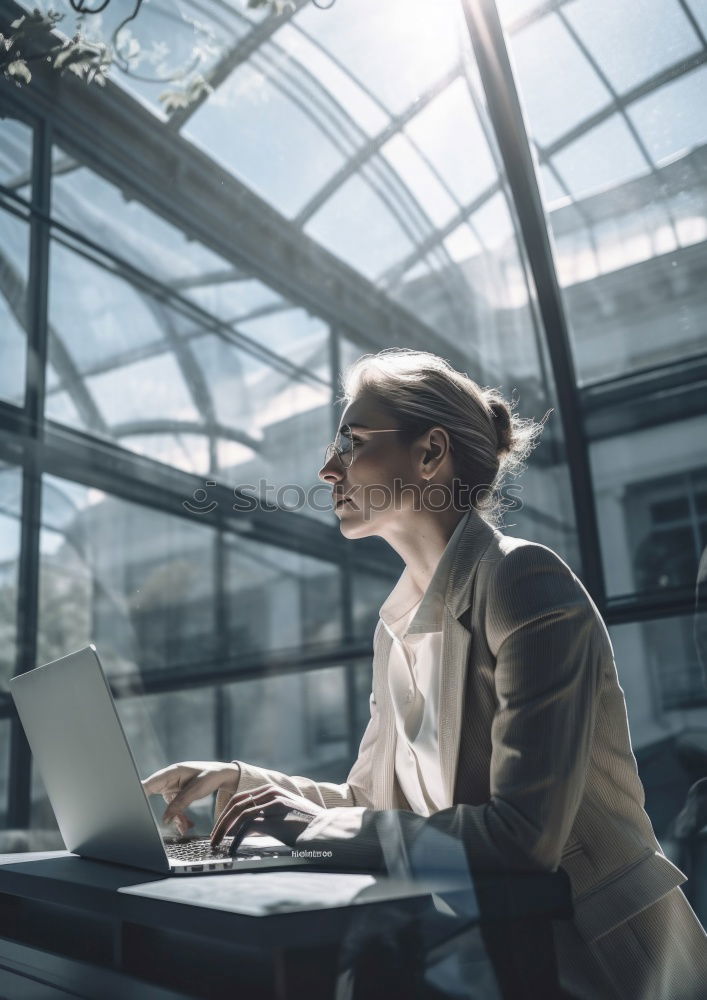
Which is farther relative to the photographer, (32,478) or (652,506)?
(652,506)

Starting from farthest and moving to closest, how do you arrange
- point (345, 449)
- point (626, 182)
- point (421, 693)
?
point (626, 182), point (345, 449), point (421, 693)

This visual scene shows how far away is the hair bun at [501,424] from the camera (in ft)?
5.90

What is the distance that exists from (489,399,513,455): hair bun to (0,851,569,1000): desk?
1005 millimetres

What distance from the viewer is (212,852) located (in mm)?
1263

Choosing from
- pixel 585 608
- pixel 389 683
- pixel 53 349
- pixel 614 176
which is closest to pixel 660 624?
pixel 614 176

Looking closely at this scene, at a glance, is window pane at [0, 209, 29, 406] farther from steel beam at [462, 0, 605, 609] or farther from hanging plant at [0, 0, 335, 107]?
steel beam at [462, 0, 605, 609]

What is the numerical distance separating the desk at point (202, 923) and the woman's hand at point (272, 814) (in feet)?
0.45

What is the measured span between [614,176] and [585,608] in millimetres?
3567

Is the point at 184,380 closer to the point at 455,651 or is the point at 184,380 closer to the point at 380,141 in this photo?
the point at 380,141

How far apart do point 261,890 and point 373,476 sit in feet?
3.12

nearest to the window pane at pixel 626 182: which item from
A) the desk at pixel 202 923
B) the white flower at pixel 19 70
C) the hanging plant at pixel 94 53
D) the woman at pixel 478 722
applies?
the hanging plant at pixel 94 53

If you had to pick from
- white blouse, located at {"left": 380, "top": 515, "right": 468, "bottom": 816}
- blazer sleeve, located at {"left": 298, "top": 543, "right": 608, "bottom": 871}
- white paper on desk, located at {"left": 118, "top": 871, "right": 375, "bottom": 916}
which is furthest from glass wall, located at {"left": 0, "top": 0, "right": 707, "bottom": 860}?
white paper on desk, located at {"left": 118, "top": 871, "right": 375, "bottom": 916}

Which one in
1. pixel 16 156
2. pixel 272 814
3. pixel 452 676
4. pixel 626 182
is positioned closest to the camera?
pixel 272 814

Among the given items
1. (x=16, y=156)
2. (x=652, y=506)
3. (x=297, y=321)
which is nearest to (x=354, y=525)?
(x=652, y=506)
